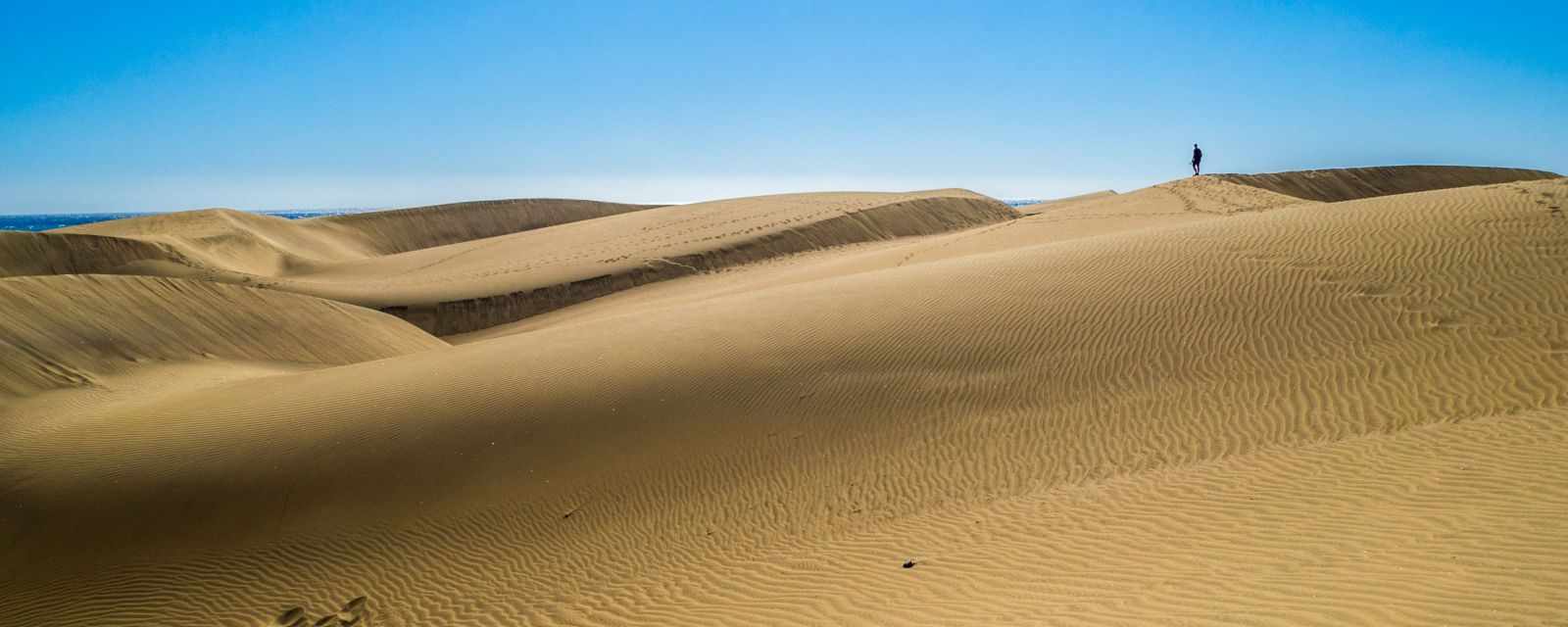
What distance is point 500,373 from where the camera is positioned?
1148cm

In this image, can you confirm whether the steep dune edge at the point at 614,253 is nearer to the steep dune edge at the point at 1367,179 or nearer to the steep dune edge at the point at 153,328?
the steep dune edge at the point at 153,328

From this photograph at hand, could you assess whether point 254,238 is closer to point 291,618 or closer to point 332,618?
point 291,618

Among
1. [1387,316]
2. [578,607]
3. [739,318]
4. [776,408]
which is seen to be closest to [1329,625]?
[578,607]

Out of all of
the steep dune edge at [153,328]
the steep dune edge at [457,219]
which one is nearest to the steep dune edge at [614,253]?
the steep dune edge at [153,328]

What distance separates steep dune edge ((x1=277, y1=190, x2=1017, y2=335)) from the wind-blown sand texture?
12.1 metres

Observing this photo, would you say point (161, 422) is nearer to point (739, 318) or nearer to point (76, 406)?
point (76, 406)

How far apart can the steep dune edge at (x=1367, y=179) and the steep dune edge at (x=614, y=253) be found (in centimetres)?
1218

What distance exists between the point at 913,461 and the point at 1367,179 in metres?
42.7

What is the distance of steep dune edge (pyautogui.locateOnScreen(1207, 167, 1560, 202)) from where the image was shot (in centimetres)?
3712

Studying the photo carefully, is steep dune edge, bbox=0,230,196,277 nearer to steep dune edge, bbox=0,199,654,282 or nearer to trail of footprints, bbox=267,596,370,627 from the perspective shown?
steep dune edge, bbox=0,199,654,282

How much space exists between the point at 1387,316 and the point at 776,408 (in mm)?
7410

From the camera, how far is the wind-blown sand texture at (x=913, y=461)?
5.72 metres

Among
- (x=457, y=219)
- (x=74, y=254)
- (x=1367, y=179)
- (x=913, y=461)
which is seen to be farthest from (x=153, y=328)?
(x=457, y=219)

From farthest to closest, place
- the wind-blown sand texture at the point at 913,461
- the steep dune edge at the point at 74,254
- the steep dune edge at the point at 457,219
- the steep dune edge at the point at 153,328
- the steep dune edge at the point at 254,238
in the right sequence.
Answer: the steep dune edge at the point at 457,219
the steep dune edge at the point at 254,238
the steep dune edge at the point at 74,254
the steep dune edge at the point at 153,328
the wind-blown sand texture at the point at 913,461
